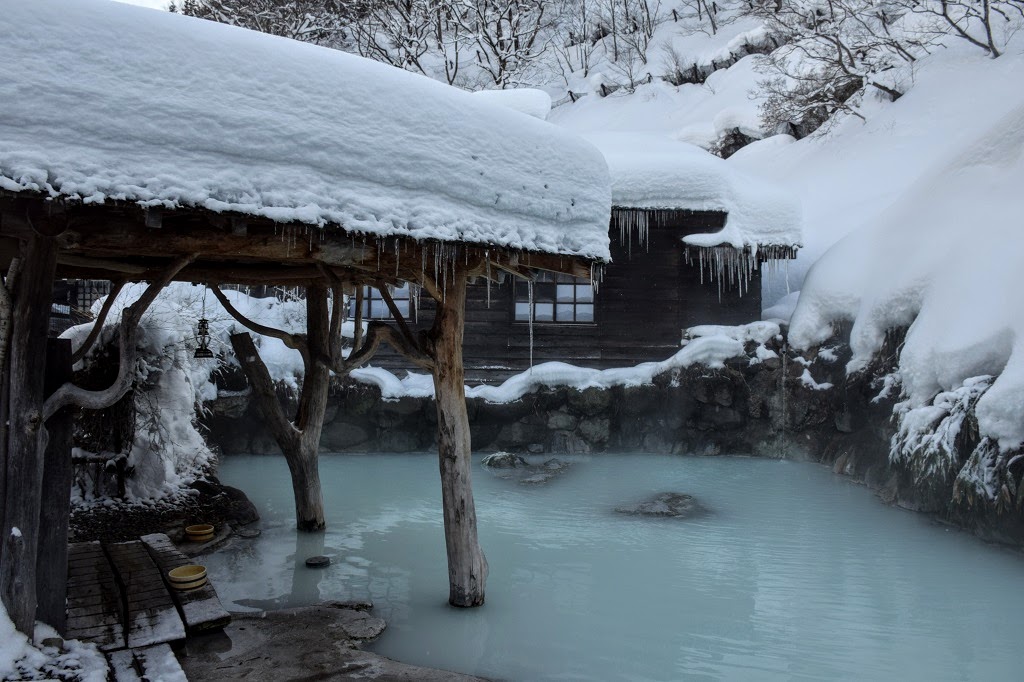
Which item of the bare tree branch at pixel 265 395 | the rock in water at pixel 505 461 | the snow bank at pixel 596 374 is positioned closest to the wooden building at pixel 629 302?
the snow bank at pixel 596 374

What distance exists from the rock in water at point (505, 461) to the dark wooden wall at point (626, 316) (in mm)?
2536

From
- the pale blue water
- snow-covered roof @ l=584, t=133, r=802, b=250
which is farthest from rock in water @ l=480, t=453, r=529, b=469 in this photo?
snow-covered roof @ l=584, t=133, r=802, b=250

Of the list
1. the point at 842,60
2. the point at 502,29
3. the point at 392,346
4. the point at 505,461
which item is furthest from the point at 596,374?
the point at 502,29

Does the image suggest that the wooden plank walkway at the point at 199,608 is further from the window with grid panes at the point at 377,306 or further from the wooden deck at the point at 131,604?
the window with grid panes at the point at 377,306

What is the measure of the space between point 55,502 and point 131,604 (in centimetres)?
88

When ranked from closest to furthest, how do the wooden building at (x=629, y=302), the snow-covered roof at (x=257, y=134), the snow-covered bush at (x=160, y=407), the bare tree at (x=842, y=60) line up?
the snow-covered roof at (x=257, y=134) < the snow-covered bush at (x=160, y=407) < the wooden building at (x=629, y=302) < the bare tree at (x=842, y=60)

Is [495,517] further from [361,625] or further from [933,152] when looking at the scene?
[933,152]

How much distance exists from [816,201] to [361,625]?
14.7m

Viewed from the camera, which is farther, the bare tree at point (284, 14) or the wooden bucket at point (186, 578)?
the bare tree at point (284, 14)

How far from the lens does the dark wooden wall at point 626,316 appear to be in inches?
518

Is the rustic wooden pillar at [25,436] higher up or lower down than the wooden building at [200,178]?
lower down

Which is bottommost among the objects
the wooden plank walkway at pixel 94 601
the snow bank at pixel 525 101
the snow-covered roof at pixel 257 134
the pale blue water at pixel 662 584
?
the pale blue water at pixel 662 584

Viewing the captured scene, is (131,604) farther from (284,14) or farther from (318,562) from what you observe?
(284,14)

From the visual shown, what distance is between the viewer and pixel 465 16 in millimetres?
23688
